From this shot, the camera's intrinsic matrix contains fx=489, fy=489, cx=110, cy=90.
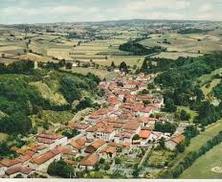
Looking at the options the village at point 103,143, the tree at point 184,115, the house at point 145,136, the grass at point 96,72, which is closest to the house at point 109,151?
the village at point 103,143

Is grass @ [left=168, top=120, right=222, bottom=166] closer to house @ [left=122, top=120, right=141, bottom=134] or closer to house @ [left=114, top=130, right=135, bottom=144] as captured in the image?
house @ [left=114, top=130, right=135, bottom=144]

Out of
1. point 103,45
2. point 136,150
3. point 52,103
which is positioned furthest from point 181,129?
point 103,45

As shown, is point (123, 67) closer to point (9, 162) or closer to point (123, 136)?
point (123, 136)

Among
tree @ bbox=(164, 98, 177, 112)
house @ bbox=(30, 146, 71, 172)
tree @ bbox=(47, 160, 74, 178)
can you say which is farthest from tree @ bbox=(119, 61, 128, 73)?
tree @ bbox=(47, 160, 74, 178)

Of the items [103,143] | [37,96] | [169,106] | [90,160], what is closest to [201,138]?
[103,143]

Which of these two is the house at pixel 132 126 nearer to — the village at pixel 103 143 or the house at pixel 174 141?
the village at pixel 103 143

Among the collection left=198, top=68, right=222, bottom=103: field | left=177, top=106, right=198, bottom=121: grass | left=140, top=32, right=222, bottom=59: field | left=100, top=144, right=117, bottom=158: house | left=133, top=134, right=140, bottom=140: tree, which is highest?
left=140, top=32, right=222, bottom=59: field

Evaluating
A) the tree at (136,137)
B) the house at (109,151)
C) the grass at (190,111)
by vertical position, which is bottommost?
the grass at (190,111)
